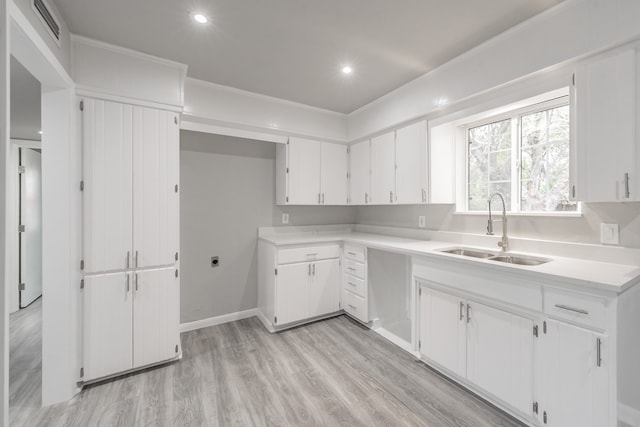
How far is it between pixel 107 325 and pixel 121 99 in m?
1.70

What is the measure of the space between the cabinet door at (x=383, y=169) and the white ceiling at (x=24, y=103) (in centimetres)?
304

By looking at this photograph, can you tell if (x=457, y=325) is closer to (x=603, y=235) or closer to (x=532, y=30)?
(x=603, y=235)

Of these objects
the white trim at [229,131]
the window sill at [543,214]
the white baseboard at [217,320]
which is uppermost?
the white trim at [229,131]

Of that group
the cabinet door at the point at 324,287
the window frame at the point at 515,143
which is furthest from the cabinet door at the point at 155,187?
the window frame at the point at 515,143

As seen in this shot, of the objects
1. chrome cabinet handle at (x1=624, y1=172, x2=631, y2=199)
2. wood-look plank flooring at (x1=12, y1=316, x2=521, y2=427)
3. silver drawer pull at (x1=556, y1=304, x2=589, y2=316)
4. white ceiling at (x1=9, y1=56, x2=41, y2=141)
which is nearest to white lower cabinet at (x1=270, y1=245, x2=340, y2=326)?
wood-look plank flooring at (x1=12, y1=316, x2=521, y2=427)

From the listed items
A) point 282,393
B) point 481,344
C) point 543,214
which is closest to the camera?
point 481,344

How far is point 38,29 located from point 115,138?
2.43 ft

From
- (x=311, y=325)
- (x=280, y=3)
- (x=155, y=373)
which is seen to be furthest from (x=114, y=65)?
(x=311, y=325)

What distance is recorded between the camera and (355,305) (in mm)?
3027

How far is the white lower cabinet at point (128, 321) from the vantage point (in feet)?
6.57

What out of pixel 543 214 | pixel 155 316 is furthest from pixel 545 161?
pixel 155 316

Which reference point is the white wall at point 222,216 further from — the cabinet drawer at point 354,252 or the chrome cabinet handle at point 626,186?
the chrome cabinet handle at point 626,186

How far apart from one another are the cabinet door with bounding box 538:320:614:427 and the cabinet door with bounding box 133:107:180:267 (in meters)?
2.64

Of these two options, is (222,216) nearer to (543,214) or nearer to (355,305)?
(355,305)
